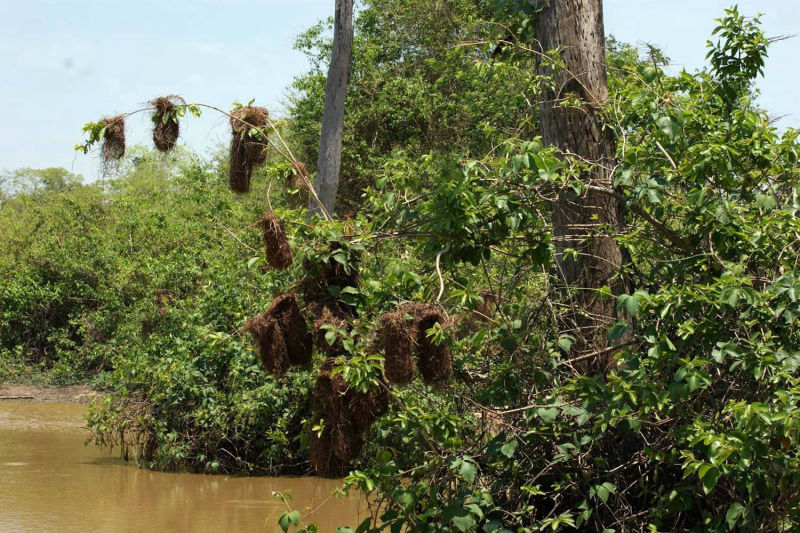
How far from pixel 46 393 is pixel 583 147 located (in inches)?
631

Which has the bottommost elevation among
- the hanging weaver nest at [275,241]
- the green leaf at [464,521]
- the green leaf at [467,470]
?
the green leaf at [464,521]

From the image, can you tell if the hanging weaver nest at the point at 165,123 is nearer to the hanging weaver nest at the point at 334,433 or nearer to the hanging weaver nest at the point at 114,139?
the hanging weaver nest at the point at 114,139

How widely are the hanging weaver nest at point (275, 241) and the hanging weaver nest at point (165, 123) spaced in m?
1.52

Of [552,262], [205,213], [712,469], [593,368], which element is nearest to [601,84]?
[552,262]

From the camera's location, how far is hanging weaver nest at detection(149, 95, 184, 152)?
243 inches

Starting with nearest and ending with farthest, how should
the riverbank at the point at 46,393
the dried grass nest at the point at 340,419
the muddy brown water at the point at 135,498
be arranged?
the dried grass nest at the point at 340,419 → the muddy brown water at the point at 135,498 → the riverbank at the point at 46,393

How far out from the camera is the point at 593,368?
5.54 metres

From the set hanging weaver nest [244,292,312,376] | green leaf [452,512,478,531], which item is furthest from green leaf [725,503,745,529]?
hanging weaver nest [244,292,312,376]

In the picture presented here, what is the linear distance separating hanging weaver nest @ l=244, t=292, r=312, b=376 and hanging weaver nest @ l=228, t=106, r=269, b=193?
4.48 ft

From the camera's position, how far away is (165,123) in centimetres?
620

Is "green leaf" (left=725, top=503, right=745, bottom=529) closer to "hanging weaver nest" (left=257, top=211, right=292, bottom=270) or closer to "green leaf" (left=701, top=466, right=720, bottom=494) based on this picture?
"green leaf" (left=701, top=466, right=720, bottom=494)

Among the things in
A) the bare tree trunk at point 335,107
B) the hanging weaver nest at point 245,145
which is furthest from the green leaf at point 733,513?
the bare tree trunk at point 335,107

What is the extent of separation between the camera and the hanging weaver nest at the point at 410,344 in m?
4.52

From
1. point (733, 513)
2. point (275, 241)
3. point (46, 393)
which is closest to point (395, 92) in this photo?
point (46, 393)
